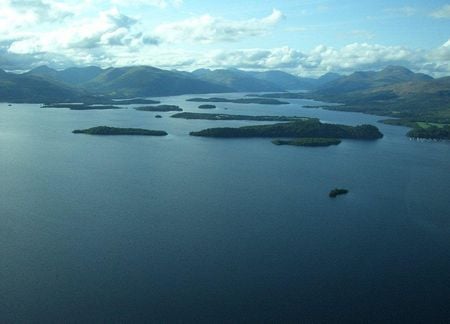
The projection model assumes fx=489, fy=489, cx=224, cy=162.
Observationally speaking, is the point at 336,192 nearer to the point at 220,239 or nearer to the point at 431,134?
the point at 220,239

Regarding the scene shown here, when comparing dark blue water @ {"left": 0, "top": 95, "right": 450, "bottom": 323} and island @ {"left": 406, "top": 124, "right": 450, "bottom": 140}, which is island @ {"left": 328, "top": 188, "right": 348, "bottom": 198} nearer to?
dark blue water @ {"left": 0, "top": 95, "right": 450, "bottom": 323}

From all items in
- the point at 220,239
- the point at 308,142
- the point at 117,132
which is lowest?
the point at 220,239

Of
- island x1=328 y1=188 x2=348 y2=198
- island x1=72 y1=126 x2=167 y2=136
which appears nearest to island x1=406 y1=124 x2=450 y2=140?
island x1=72 y1=126 x2=167 y2=136

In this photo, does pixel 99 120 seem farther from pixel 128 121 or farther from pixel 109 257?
pixel 109 257

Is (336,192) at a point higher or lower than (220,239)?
higher

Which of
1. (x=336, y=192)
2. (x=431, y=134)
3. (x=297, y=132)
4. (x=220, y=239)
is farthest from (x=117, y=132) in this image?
(x=431, y=134)

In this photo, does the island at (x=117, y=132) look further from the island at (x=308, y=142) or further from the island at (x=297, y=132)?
the island at (x=308, y=142)

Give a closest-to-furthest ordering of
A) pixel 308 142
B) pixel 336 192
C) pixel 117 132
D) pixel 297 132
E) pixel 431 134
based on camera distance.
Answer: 1. pixel 336 192
2. pixel 308 142
3. pixel 117 132
4. pixel 297 132
5. pixel 431 134
